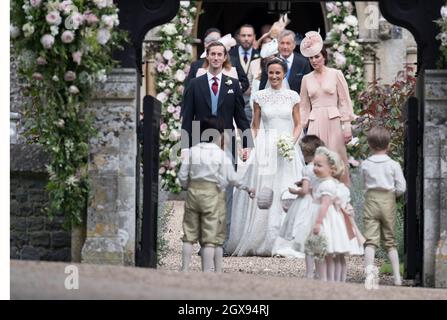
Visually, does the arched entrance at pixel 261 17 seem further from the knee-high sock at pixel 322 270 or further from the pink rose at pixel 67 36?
the knee-high sock at pixel 322 270

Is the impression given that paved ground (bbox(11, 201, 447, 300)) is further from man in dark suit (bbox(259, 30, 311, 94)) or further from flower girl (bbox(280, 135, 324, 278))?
man in dark suit (bbox(259, 30, 311, 94))

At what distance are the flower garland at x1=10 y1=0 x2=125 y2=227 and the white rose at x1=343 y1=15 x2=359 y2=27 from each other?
33.6 feet

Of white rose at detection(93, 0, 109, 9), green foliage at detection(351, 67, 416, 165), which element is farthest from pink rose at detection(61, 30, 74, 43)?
green foliage at detection(351, 67, 416, 165)

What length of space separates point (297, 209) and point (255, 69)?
5824 millimetres

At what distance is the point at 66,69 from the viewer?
1286 centimetres

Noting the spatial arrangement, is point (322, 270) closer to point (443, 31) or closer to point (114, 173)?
point (114, 173)

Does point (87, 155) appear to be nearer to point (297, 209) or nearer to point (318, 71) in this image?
point (297, 209)

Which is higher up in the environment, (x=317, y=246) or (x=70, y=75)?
(x=70, y=75)

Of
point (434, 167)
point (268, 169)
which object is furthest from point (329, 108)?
point (434, 167)

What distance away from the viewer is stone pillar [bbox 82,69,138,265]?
1301cm

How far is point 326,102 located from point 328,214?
3.31 m

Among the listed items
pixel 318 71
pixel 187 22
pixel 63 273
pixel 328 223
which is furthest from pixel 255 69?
pixel 63 273

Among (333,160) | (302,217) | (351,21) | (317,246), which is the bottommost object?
(317,246)

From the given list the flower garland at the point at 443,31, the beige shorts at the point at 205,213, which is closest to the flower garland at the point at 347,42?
the flower garland at the point at 443,31
